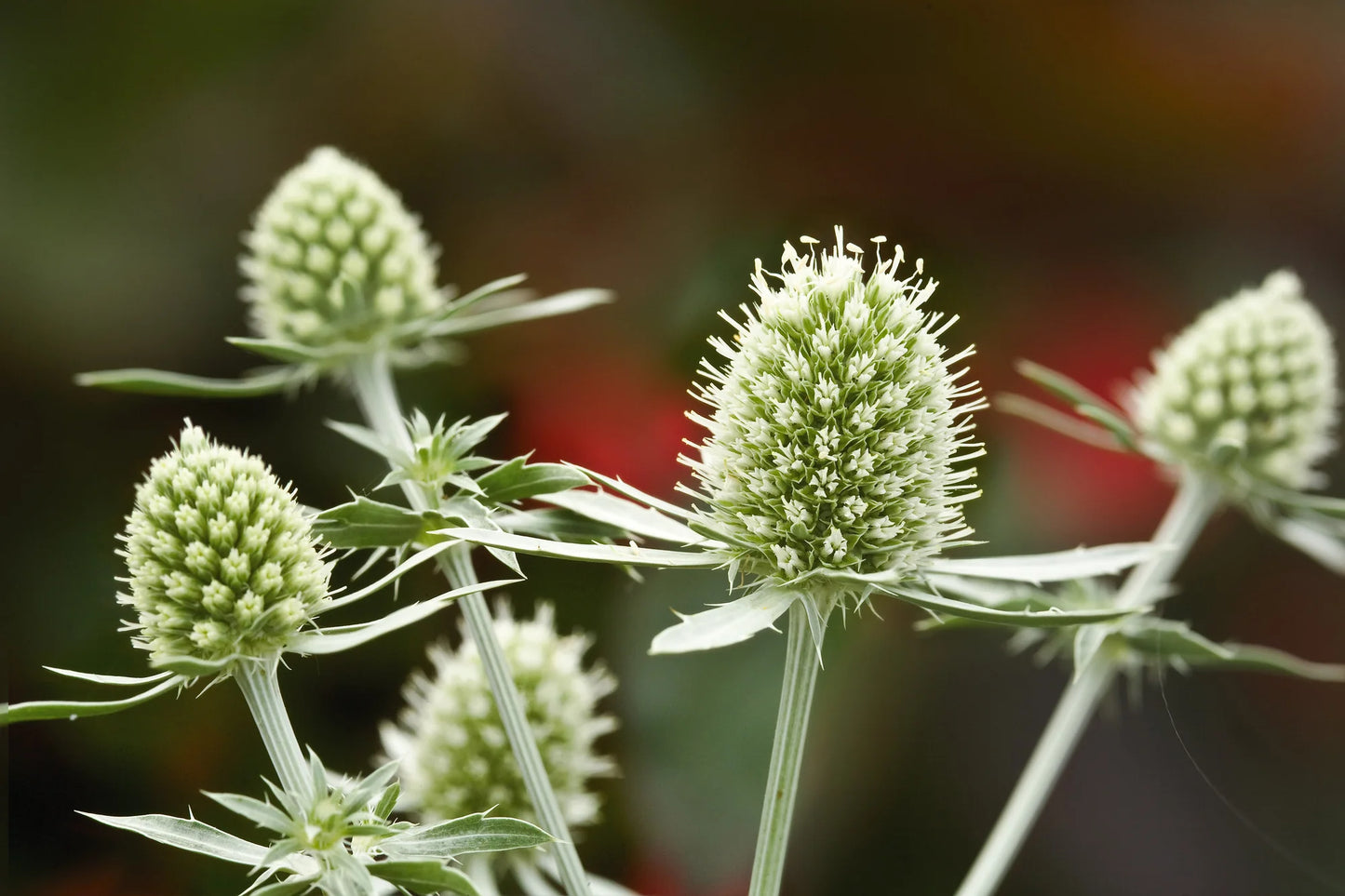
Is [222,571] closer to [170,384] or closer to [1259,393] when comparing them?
[170,384]

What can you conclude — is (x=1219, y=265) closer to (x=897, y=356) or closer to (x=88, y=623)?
(x=897, y=356)

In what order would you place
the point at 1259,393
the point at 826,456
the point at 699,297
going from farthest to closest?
the point at 699,297 < the point at 1259,393 < the point at 826,456

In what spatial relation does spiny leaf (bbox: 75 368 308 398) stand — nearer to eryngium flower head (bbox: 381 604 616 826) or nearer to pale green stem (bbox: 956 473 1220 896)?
eryngium flower head (bbox: 381 604 616 826)

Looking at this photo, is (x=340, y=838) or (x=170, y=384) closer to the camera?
(x=340, y=838)

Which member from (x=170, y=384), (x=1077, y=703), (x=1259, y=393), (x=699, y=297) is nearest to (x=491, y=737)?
(x=170, y=384)

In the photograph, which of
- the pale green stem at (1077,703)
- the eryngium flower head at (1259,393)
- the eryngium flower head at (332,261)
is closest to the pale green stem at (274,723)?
the eryngium flower head at (332,261)

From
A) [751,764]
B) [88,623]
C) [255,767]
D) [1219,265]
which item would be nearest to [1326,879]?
[751,764]

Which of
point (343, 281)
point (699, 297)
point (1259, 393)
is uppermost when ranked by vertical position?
point (699, 297)
